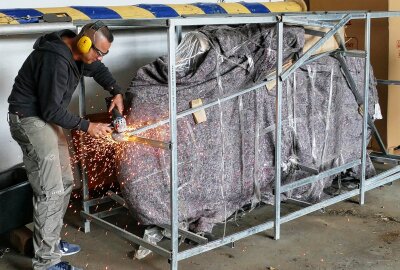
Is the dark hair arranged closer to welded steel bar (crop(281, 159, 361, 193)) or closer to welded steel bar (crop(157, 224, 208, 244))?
welded steel bar (crop(157, 224, 208, 244))

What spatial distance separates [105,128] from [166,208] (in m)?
0.73

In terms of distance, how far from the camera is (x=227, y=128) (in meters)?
4.08

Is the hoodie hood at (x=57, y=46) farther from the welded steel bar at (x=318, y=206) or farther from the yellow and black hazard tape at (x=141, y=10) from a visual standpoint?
the welded steel bar at (x=318, y=206)

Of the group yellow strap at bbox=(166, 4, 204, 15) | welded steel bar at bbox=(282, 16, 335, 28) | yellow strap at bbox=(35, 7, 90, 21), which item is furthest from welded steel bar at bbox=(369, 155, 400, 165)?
yellow strap at bbox=(35, 7, 90, 21)

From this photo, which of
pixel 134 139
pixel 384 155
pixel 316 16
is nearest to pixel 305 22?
pixel 316 16

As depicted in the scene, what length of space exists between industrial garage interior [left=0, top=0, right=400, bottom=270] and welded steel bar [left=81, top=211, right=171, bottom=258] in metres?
0.01

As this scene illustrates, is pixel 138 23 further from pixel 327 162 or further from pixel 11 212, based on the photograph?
pixel 327 162

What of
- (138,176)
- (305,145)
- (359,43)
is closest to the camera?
(138,176)

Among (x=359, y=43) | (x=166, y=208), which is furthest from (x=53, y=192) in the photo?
(x=359, y=43)

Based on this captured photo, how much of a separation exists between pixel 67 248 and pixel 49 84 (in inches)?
50.2

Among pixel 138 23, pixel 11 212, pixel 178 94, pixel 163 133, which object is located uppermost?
pixel 138 23

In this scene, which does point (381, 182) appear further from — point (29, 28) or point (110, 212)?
point (29, 28)

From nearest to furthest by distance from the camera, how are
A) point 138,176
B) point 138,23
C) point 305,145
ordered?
point 138,23, point 138,176, point 305,145

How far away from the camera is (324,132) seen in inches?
187
